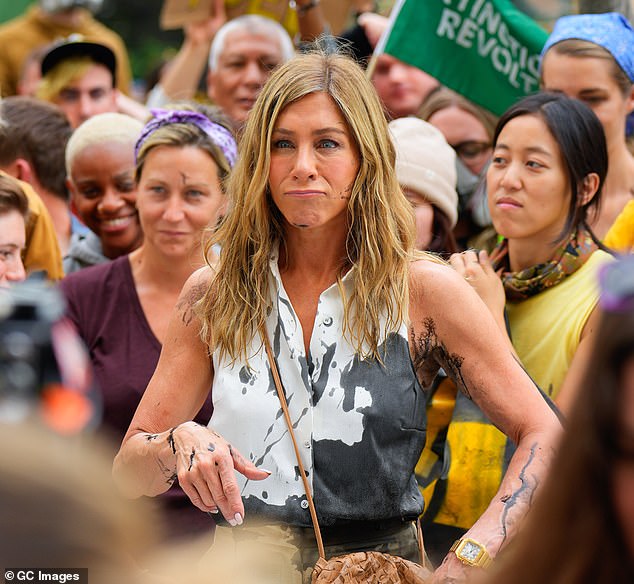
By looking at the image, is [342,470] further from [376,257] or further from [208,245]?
[208,245]

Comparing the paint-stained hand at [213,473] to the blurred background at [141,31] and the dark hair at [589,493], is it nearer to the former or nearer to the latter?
the dark hair at [589,493]

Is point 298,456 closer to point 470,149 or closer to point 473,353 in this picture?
point 473,353

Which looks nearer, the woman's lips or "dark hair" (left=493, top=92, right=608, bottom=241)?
"dark hair" (left=493, top=92, right=608, bottom=241)

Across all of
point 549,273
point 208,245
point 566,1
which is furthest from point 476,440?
point 566,1

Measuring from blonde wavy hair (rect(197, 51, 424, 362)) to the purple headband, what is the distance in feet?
3.63

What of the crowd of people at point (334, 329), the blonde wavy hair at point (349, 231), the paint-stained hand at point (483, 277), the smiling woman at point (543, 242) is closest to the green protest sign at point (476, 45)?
the crowd of people at point (334, 329)

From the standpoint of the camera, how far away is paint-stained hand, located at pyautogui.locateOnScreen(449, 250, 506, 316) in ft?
12.6

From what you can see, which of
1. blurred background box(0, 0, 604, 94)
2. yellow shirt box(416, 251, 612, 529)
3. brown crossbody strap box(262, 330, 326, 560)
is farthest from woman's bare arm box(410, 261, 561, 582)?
blurred background box(0, 0, 604, 94)

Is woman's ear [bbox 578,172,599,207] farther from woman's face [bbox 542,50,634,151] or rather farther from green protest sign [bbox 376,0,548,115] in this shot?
green protest sign [bbox 376,0,548,115]

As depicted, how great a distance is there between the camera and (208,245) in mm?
3350

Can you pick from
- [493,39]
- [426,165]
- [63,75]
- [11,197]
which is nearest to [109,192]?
[11,197]

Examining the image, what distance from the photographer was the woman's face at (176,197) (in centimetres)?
423

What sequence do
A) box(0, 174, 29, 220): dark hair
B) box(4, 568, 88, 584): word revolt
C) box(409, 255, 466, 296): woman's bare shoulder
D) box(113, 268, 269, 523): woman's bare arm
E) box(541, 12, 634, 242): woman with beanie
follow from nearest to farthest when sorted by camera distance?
box(4, 568, 88, 584): word revolt < box(113, 268, 269, 523): woman's bare arm < box(409, 255, 466, 296): woman's bare shoulder < box(0, 174, 29, 220): dark hair < box(541, 12, 634, 242): woman with beanie

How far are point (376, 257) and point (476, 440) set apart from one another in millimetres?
880
